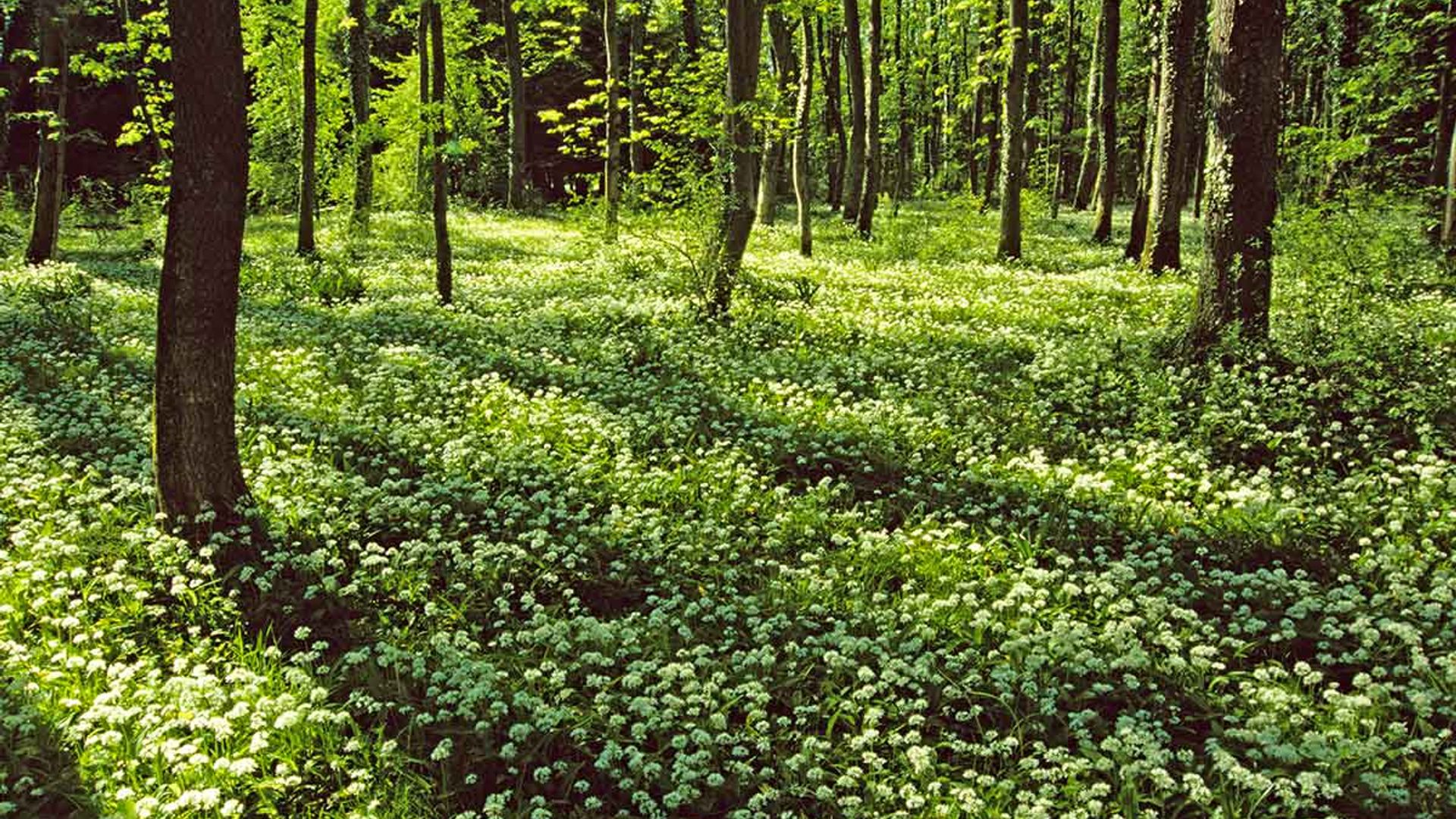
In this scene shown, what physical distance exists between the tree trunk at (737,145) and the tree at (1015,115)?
7176 millimetres

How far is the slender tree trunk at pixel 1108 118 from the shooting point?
21.2m

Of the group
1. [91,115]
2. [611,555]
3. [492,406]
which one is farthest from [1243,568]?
[91,115]

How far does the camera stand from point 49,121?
16.4m

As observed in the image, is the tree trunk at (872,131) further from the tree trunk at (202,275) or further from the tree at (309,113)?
the tree trunk at (202,275)

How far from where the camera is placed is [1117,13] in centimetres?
2170

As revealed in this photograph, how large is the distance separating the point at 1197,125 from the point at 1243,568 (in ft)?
103

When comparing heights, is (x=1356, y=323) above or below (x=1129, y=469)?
above

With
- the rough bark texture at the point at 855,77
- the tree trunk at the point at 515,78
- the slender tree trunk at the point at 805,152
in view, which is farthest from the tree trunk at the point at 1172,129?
the tree trunk at the point at 515,78

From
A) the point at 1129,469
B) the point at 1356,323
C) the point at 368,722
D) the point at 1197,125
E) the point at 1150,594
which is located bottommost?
the point at 368,722

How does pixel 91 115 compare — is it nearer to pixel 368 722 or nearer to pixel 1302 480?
pixel 368 722

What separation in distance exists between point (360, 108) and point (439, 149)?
16.3 metres

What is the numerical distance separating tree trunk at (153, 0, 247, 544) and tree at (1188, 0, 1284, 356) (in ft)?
31.2

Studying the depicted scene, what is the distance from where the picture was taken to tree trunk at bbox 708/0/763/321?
1384cm

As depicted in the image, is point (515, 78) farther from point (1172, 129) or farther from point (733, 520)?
point (733, 520)
